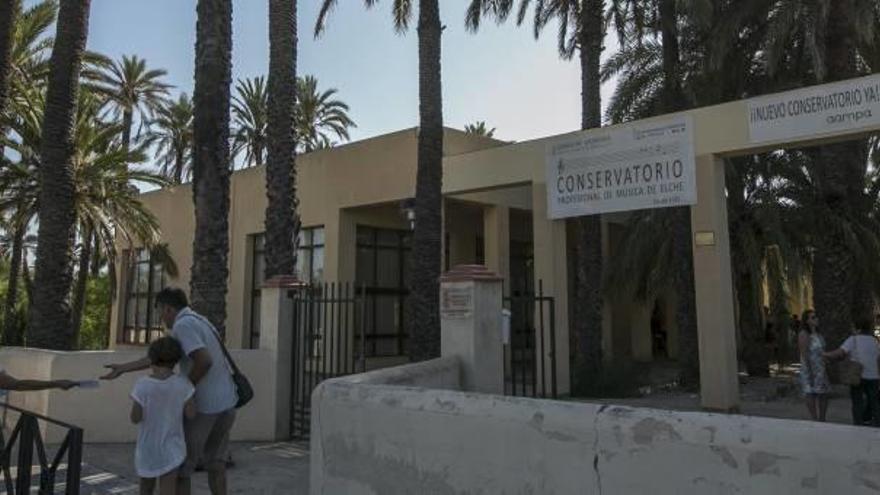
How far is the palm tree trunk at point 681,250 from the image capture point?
1569 centimetres

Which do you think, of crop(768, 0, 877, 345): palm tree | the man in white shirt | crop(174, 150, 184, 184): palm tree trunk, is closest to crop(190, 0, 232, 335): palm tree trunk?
the man in white shirt

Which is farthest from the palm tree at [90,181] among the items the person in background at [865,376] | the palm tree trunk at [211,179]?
the person in background at [865,376]

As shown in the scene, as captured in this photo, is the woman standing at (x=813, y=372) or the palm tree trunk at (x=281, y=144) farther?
the palm tree trunk at (x=281, y=144)

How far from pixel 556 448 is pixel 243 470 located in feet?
16.7

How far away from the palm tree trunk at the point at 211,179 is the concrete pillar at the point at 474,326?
377 centimetres

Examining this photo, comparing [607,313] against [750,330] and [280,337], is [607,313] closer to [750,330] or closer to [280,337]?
[750,330]

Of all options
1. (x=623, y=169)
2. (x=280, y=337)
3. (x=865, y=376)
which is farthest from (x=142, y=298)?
(x=865, y=376)

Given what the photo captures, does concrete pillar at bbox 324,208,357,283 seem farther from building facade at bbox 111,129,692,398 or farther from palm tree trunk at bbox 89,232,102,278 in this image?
palm tree trunk at bbox 89,232,102,278

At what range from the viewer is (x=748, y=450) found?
132 inches

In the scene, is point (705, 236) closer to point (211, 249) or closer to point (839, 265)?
point (839, 265)

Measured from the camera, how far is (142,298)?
2689cm

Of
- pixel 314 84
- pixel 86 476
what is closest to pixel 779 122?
pixel 86 476

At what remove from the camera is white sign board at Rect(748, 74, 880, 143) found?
1069 centimetres

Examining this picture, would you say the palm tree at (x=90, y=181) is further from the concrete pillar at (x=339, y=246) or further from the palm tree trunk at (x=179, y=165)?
the palm tree trunk at (x=179, y=165)
